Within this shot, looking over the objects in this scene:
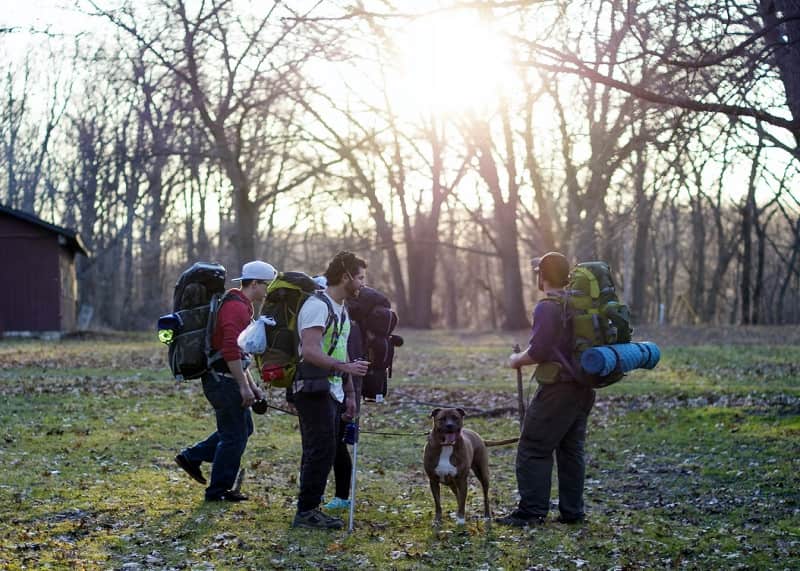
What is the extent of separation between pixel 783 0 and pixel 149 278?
48.8 meters

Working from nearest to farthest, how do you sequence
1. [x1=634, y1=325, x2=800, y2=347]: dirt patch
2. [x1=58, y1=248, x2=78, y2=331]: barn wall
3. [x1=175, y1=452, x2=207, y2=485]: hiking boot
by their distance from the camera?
[x1=175, y1=452, x2=207, y2=485]: hiking boot, [x1=634, y1=325, x2=800, y2=347]: dirt patch, [x1=58, y1=248, x2=78, y2=331]: barn wall

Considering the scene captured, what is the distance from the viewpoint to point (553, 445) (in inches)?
332

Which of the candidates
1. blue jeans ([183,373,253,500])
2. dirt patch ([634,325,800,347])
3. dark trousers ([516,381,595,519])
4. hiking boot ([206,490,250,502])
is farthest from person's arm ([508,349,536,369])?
dirt patch ([634,325,800,347])

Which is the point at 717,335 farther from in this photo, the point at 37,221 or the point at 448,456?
the point at 448,456

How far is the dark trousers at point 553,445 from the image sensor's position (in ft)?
27.5

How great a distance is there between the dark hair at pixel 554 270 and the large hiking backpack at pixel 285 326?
1.72 m

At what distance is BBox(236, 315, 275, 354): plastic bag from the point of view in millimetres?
7898

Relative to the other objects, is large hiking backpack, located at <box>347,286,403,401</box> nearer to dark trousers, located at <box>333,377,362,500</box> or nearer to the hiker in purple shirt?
dark trousers, located at <box>333,377,362,500</box>

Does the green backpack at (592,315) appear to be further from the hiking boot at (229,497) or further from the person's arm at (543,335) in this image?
the hiking boot at (229,497)

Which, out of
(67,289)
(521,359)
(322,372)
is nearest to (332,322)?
(322,372)

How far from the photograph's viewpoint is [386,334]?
364 inches

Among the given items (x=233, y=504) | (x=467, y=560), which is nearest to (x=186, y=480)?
(x=233, y=504)

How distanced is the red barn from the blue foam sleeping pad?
32244 millimetres

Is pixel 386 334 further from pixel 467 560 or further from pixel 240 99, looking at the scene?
pixel 240 99
